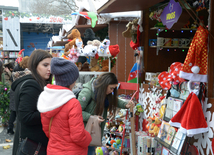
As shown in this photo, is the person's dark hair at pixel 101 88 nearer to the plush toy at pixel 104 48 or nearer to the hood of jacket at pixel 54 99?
the hood of jacket at pixel 54 99

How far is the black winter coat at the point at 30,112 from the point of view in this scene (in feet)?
6.50

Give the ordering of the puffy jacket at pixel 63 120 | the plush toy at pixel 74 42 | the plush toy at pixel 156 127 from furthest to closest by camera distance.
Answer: the plush toy at pixel 74 42 < the plush toy at pixel 156 127 < the puffy jacket at pixel 63 120

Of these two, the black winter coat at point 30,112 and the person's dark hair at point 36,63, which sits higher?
the person's dark hair at point 36,63

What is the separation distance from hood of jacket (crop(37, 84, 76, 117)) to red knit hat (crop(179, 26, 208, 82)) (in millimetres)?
1312

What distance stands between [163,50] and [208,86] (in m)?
2.22

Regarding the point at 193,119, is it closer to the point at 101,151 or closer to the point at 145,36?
the point at 101,151

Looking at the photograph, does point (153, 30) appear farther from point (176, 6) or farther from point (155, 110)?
point (155, 110)

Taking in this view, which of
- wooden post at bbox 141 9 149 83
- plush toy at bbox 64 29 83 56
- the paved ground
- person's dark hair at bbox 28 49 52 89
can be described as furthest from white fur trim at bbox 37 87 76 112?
the paved ground

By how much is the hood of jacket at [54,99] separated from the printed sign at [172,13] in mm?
1942

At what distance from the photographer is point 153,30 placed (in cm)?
434

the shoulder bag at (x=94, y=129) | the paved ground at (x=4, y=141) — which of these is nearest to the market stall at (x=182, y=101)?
the shoulder bag at (x=94, y=129)

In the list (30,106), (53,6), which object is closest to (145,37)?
(30,106)

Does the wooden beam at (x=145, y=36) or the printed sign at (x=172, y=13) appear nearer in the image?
the printed sign at (x=172, y=13)

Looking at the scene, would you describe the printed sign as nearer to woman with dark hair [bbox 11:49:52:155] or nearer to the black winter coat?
woman with dark hair [bbox 11:49:52:155]
